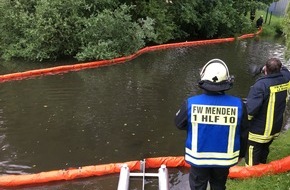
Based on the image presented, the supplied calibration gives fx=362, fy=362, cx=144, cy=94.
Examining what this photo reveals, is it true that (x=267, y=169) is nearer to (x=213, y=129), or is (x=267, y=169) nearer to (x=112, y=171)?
(x=213, y=129)

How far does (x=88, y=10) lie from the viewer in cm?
1565

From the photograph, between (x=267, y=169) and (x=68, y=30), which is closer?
(x=267, y=169)

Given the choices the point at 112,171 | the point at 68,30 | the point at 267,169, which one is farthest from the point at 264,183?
the point at 68,30

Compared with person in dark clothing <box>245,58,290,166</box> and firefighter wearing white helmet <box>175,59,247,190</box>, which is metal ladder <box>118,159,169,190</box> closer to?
person in dark clothing <box>245,58,290,166</box>

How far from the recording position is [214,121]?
3.32 meters

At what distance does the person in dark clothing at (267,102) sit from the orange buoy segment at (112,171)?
1.50 ft

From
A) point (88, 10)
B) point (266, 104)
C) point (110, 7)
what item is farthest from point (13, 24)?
point (266, 104)

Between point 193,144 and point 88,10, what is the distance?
1322 cm

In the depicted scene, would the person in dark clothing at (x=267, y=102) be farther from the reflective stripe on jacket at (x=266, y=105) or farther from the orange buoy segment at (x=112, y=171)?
the orange buoy segment at (x=112, y=171)

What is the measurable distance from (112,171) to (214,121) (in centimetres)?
304

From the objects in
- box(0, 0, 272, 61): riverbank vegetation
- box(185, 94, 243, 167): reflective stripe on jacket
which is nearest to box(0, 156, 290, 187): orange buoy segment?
box(185, 94, 243, 167): reflective stripe on jacket

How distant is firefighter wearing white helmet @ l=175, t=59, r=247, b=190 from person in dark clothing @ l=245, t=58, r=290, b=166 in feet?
3.72

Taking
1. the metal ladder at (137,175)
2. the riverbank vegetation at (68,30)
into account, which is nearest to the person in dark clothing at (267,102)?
the metal ladder at (137,175)

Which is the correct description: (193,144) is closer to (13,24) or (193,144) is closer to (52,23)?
(52,23)
